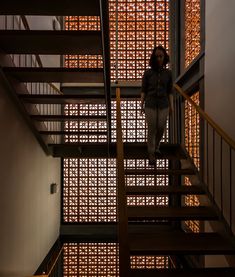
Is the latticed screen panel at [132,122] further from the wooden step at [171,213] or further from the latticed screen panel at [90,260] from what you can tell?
the wooden step at [171,213]

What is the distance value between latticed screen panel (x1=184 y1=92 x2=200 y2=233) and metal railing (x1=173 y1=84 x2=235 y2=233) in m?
0.63

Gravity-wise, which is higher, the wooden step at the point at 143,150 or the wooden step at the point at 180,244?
the wooden step at the point at 143,150

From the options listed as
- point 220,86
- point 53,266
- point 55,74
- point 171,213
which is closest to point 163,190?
point 171,213

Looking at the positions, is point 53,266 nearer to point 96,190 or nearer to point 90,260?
point 90,260

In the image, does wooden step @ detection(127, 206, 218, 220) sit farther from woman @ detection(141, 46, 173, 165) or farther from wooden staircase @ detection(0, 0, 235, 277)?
woman @ detection(141, 46, 173, 165)

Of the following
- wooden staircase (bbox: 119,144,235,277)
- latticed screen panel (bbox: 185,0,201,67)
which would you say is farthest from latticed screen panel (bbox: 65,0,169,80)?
wooden staircase (bbox: 119,144,235,277)

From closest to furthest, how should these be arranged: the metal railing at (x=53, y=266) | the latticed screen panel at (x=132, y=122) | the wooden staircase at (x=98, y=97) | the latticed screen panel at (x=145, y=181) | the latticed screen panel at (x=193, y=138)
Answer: the wooden staircase at (x=98, y=97) → the latticed screen panel at (x=193, y=138) → the metal railing at (x=53, y=266) → the latticed screen panel at (x=145, y=181) → the latticed screen panel at (x=132, y=122)

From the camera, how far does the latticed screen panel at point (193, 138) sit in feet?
21.1

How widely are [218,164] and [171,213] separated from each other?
0.97 meters

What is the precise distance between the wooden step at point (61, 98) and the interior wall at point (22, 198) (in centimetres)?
23

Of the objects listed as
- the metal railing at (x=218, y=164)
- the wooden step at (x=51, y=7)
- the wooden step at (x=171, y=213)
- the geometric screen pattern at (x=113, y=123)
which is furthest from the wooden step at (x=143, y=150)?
the wooden step at (x=51, y=7)

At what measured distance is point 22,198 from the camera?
555 centimetres

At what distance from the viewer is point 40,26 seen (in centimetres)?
674

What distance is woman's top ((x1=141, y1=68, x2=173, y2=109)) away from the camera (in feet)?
17.1
